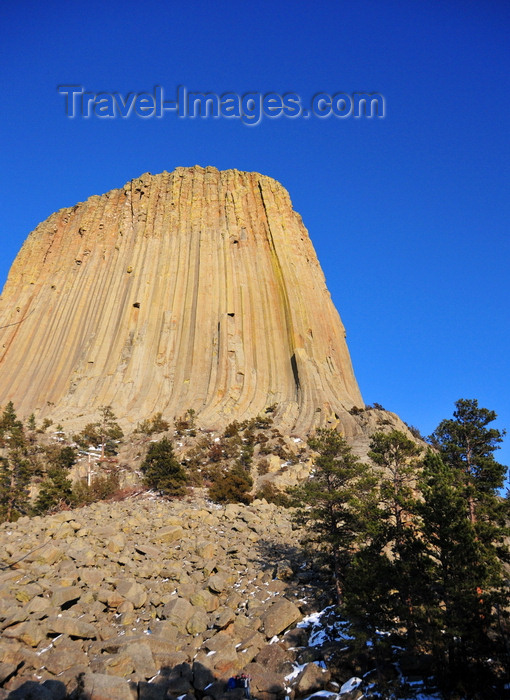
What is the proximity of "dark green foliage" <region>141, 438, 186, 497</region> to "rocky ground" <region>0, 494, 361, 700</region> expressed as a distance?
8294 millimetres

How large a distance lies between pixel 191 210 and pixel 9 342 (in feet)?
92.8

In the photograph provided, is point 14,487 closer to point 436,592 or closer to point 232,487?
point 232,487

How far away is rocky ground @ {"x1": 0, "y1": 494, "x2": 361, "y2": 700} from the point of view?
328 inches

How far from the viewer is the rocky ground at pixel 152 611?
8.34 meters

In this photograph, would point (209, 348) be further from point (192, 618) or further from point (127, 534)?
point (192, 618)

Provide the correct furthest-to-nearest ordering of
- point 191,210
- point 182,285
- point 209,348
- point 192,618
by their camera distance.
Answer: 1. point 191,210
2. point 182,285
3. point 209,348
4. point 192,618

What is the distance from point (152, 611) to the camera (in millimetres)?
11227

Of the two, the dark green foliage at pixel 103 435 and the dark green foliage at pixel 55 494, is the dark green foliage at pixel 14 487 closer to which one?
the dark green foliage at pixel 55 494

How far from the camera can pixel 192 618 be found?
35.6 feet

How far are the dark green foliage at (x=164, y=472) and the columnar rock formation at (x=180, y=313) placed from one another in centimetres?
965

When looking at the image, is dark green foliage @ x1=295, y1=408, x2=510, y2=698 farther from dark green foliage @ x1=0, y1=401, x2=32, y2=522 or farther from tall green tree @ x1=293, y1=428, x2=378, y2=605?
dark green foliage @ x1=0, y1=401, x2=32, y2=522

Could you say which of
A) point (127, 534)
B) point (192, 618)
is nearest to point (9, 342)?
point (127, 534)

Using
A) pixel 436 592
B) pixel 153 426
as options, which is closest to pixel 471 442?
pixel 436 592

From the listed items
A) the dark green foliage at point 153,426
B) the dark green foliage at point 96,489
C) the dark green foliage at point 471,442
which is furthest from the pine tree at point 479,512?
the dark green foliage at point 153,426
